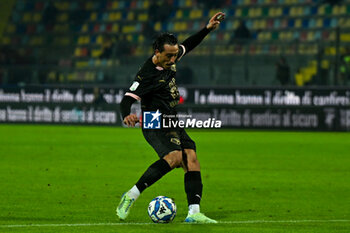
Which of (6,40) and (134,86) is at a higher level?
(134,86)

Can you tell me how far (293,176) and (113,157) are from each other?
489 cm

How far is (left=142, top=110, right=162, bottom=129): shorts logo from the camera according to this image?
7.87 metres

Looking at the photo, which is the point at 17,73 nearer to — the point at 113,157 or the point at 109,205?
the point at 113,157

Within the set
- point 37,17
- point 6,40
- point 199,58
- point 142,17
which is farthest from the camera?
point 37,17

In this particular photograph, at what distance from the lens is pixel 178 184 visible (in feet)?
39.9

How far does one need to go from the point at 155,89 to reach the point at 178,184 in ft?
14.8

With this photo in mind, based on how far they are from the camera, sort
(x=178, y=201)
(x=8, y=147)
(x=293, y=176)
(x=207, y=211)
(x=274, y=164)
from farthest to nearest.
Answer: (x=8, y=147)
(x=274, y=164)
(x=293, y=176)
(x=178, y=201)
(x=207, y=211)

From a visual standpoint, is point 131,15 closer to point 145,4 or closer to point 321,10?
point 145,4

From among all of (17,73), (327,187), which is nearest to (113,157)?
(327,187)

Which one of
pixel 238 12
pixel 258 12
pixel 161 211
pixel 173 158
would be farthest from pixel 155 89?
pixel 238 12

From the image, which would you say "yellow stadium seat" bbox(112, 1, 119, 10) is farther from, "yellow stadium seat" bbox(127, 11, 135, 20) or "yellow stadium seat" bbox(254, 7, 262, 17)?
"yellow stadium seat" bbox(254, 7, 262, 17)

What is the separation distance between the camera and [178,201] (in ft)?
32.7

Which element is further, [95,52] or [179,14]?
[179,14]

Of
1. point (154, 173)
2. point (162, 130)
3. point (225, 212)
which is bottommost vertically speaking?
point (225, 212)
